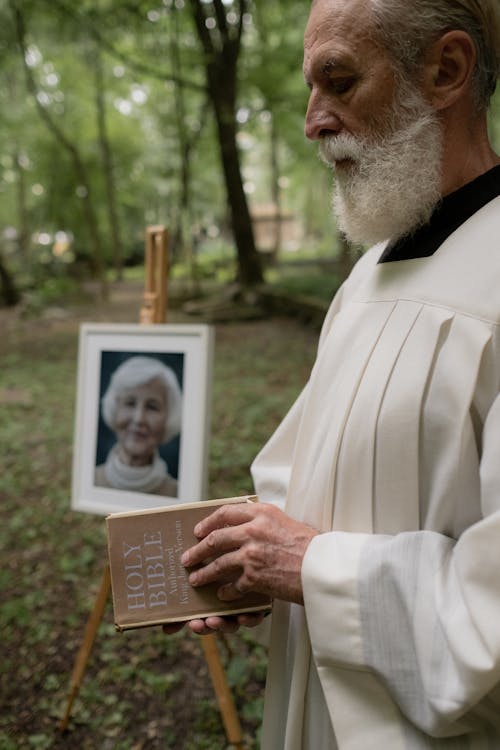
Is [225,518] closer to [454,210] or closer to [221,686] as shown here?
[454,210]

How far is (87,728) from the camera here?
247cm

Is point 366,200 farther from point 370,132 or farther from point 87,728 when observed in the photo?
point 87,728

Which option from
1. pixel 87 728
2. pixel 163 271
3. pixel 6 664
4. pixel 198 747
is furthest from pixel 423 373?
pixel 6 664

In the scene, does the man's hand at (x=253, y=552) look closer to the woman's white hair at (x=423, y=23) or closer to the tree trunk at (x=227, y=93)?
the woman's white hair at (x=423, y=23)

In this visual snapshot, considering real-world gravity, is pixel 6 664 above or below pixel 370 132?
below

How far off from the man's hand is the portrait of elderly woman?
1.14 metres

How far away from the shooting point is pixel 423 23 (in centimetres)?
102

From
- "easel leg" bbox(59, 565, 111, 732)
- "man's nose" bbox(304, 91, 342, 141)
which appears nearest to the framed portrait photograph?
"easel leg" bbox(59, 565, 111, 732)

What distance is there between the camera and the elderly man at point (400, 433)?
90 cm

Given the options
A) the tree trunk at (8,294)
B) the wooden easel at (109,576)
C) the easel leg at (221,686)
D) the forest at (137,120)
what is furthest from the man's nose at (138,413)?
the tree trunk at (8,294)

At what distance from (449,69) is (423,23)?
3.5 inches

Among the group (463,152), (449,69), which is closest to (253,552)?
(463,152)

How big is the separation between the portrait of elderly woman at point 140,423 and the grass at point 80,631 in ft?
2.95

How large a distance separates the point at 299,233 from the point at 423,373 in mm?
44602
